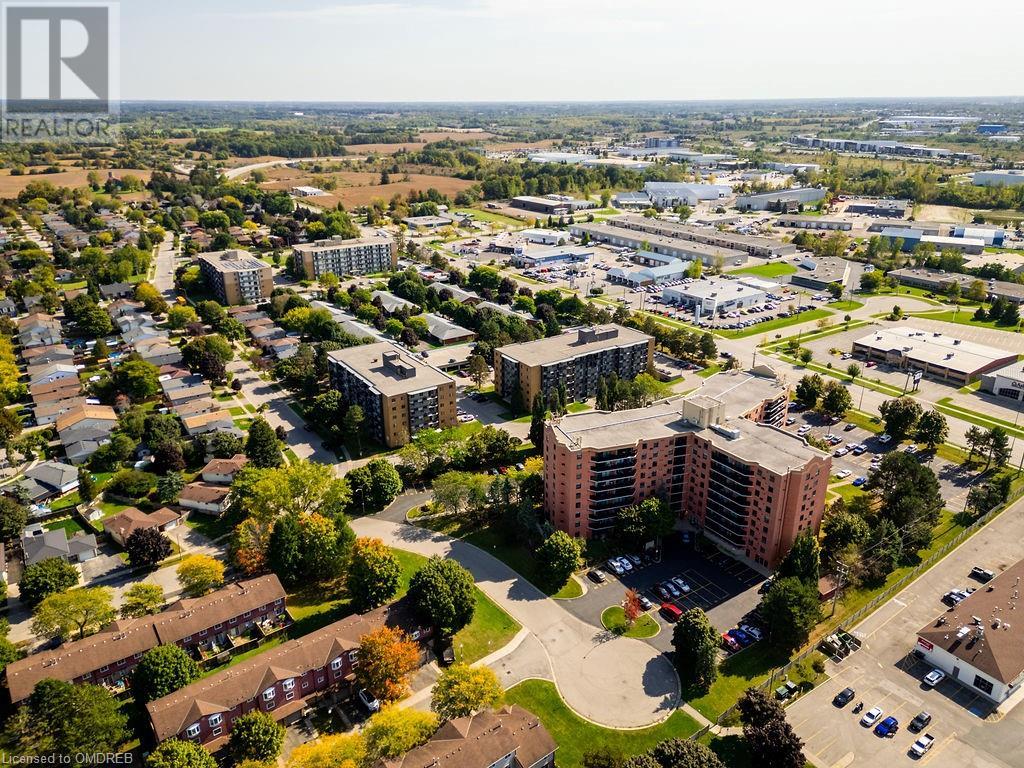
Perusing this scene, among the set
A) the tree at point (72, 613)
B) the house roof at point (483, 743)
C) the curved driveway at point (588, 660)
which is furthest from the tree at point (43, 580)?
the house roof at point (483, 743)

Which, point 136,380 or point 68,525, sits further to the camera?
point 136,380

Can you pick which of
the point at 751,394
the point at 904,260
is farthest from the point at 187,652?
the point at 904,260

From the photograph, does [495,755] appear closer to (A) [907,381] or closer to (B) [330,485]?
(B) [330,485]

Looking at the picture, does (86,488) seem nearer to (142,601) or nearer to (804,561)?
(142,601)

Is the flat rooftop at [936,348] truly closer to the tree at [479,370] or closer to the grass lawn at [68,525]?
the tree at [479,370]

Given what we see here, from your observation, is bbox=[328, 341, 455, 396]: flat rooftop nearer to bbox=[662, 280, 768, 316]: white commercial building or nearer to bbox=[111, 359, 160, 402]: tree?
bbox=[111, 359, 160, 402]: tree

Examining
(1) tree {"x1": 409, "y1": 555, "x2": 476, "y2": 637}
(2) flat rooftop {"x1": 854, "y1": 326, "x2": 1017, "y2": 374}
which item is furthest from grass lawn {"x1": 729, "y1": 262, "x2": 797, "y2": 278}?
(1) tree {"x1": 409, "y1": 555, "x2": 476, "y2": 637}

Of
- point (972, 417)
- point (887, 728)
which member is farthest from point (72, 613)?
point (972, 417)
